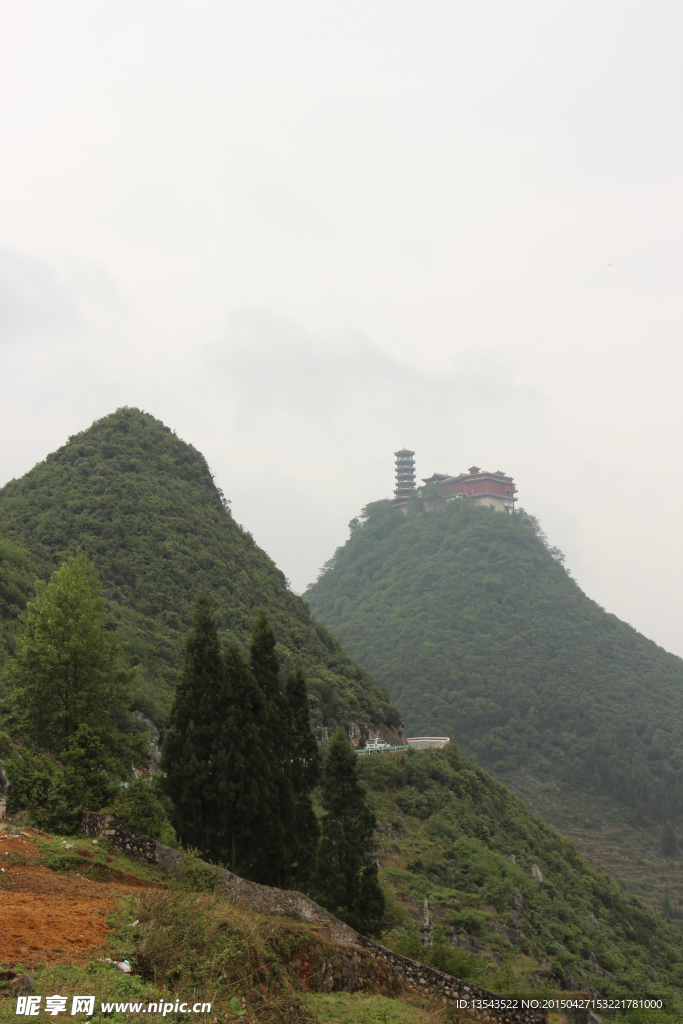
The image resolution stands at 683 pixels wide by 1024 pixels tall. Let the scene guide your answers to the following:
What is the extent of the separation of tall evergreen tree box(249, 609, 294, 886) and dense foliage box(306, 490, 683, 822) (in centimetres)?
5977

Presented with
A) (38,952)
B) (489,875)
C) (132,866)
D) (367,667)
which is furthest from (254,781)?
(367,667)

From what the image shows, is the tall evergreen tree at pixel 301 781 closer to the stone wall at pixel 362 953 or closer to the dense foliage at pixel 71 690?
the dense foliage at pixel 71 690

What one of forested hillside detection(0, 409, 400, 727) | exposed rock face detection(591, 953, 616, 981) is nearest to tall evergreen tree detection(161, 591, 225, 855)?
forested hillside detection(0, 409, 400, 727)

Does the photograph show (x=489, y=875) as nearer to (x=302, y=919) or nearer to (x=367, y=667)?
(x=302, y=919)

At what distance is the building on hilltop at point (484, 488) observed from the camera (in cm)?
11769

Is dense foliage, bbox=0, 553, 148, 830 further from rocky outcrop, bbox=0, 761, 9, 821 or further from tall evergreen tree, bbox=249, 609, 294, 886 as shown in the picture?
tall evergreen tree, bbox=249, 609, 294, 886

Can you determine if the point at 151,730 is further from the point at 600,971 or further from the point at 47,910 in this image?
the point at 47,910

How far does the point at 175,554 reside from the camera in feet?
155

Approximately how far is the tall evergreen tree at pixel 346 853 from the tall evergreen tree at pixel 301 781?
35cm

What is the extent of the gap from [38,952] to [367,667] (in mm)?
81055

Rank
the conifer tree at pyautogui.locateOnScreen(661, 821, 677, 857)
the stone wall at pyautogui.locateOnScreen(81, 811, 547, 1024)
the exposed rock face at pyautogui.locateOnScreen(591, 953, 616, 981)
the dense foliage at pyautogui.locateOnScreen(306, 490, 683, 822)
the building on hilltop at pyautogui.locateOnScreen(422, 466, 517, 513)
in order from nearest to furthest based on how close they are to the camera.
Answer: the stone wall at pyautogui.locateOnScreen(81, 811, 547, 1024) → the exposed rock face at pyautogui.locateOnScreen(591, 953, 616, 981) → the conifer tree at pyautogui.locateOnScreen(661, 821, 677, 857) → the dense foliage at pyautogui.locateOnScreen(306, 490, 683, 822) → the building on hilltop at pyautogui.locateOnScreen(422, 466, 517, 513)

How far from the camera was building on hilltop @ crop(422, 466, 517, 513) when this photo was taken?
117688mm

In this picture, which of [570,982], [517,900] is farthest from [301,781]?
[517,900]

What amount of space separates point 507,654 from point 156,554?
5368 cm
